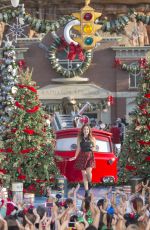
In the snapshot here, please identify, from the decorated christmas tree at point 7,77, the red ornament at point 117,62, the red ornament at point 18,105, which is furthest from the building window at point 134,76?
the red ornament at point 18,105

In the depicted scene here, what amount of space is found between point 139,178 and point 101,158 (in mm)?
1134

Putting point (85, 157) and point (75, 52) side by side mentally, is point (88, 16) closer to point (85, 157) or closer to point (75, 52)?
point (85, 157)

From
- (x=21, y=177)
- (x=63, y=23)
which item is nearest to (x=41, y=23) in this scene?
(x=63, y=23)

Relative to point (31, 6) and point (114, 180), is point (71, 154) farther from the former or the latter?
point (31, 6)

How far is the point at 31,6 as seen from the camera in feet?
201

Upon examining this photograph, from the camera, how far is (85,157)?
18266 millimetres

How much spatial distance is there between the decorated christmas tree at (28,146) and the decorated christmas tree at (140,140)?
2.00 metres

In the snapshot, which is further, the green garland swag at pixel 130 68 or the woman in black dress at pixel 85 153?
the green garland swag at pixel 130 68

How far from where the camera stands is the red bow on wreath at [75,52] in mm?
38656

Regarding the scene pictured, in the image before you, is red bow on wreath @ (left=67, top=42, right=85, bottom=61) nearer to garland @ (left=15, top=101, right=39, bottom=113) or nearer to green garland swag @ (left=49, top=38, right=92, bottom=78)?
green garland swag @ (left=49, top=38, right=92, bottom=78)

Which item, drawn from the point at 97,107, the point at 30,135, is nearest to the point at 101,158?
the point at 30,135

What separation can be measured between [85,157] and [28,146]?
182 cm

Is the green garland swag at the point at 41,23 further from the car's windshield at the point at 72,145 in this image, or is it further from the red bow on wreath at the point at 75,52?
the car's windshield at the point at 72,145

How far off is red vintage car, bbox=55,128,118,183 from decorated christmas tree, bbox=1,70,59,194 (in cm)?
59
